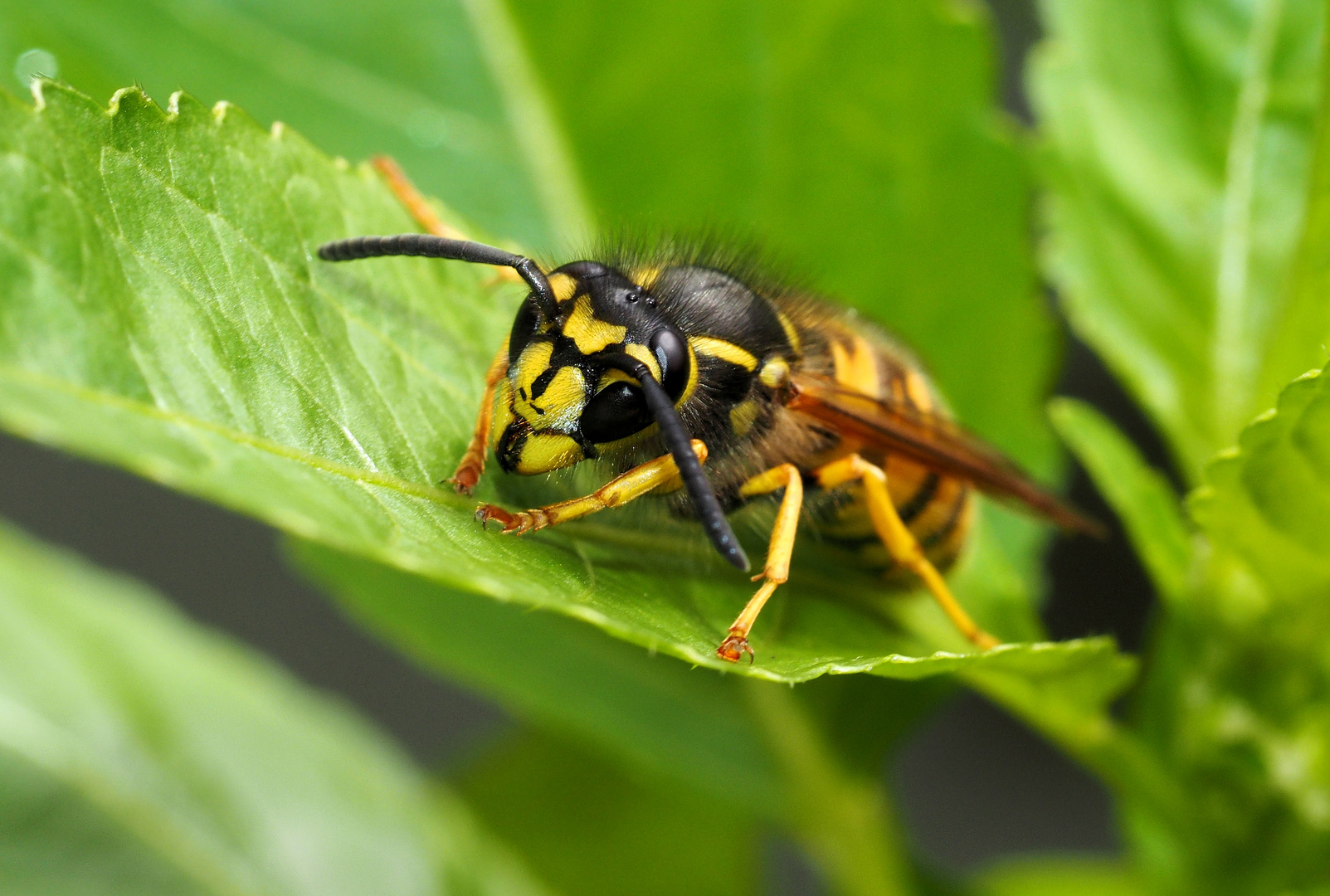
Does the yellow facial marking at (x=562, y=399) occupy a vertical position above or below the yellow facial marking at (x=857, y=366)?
below

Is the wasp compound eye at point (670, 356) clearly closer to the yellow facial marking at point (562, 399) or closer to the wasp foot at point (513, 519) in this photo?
the yellow facial marking at point (562, 399)

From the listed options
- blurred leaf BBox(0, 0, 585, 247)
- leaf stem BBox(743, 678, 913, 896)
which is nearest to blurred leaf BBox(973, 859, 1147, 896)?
leaf stem BBox(743, 678, 913, 896)

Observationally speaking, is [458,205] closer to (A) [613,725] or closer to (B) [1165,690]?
(A) [613,725]

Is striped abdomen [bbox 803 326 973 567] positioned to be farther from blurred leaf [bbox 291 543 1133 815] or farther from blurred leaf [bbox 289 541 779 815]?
blurred leaf [bbox 289 541 779 815]

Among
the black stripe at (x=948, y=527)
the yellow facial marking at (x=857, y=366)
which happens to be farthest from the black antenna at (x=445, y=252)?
the black stripe at (x=948, y=527)

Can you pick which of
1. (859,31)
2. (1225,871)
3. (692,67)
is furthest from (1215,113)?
(1225,871)

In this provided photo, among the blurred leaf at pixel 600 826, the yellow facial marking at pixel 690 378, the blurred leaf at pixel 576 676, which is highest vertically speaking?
the yellow facial marking at pixel 690 378

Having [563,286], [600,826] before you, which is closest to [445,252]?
[563,286]
